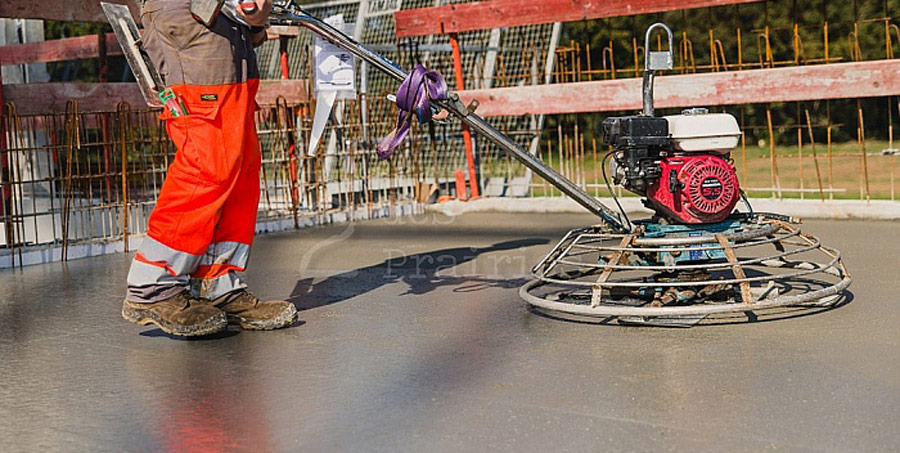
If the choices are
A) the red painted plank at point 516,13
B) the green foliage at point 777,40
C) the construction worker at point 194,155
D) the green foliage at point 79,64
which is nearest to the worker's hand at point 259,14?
the construction worker at point 194,155

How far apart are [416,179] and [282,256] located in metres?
3.47

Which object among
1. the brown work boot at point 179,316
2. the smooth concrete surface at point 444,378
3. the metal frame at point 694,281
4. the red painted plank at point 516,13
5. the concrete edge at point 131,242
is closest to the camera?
the smooth concrete surface at point 444,378

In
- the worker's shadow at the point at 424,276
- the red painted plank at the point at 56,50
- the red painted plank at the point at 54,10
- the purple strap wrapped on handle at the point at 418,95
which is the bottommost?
the worker's shadow at the point at 424,276

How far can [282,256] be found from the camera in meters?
7.57

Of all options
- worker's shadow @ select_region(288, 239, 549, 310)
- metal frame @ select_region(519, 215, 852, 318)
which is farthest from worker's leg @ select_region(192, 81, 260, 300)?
metal frame @ select_region(519, 215, 852, 318)

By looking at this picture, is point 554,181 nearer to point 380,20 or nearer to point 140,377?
point 140,377

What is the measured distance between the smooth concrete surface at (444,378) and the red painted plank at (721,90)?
250 cm

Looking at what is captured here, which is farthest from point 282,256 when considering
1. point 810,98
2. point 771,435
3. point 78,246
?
point 771,435

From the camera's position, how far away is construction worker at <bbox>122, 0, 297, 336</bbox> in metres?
4.68

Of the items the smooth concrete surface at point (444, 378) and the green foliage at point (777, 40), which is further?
the green foliage at point (777, 40)

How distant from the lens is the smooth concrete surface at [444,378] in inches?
130

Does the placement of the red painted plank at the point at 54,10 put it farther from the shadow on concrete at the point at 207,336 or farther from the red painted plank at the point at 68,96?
the shadow on concrete at the point at 207,336

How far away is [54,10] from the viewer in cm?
803

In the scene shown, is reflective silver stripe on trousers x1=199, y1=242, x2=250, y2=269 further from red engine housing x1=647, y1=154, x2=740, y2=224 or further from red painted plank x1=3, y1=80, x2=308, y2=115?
red painted plank x1=3, y1=80, x2=308, y2=115
